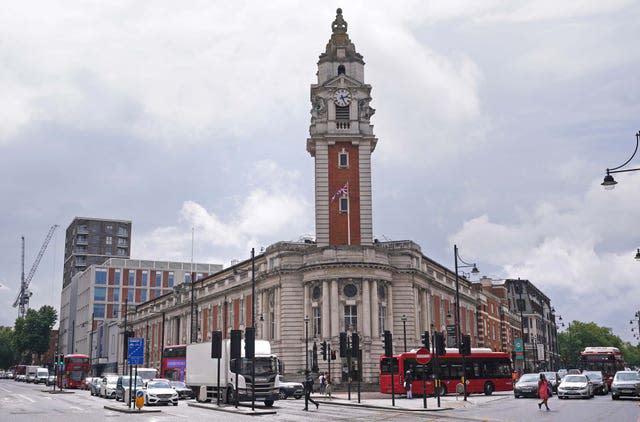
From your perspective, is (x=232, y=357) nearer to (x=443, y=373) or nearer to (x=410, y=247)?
(x=443, y=373)

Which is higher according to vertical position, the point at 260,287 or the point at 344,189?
the point at 344,189

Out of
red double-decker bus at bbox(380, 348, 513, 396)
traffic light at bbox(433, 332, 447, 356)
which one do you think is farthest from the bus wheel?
traffic light at bbox(433, 332, 447, 356)

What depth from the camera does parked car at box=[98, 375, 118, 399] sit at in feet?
177

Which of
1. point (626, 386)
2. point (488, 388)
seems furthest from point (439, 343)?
point (488, 388)

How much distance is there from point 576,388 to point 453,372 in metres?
10.1

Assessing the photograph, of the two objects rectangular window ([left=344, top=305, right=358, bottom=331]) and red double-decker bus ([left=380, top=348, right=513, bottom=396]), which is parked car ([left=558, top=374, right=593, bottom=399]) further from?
rectangular window ([left=344, top=305, right=358, bottom=331])

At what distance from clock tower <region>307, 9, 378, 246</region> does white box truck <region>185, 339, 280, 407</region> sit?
94.2 ft

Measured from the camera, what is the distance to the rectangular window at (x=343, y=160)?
72.8 metres

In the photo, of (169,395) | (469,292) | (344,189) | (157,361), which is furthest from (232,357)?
(157,361)

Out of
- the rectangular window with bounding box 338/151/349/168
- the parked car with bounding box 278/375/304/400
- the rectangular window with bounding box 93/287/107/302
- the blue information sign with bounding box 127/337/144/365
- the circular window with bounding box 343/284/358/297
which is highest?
the rectangular window with bounding box 338/151/349/168

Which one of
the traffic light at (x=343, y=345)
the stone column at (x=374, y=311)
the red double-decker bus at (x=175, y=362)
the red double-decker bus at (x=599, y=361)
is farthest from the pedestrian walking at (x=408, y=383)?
the red double-decker bus at (x=175, y=362)

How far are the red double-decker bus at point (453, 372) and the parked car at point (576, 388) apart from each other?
320 inches

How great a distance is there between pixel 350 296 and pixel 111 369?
50.5m

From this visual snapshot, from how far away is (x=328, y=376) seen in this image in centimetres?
5878
